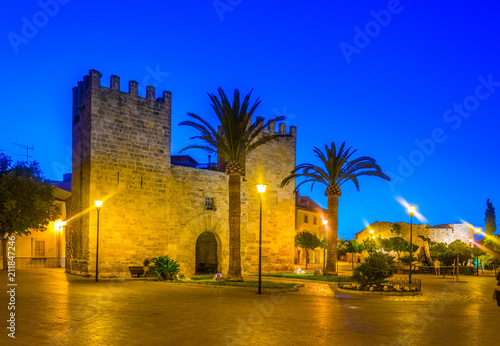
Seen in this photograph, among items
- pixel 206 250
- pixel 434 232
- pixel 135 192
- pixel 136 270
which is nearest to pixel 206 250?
pixel 206 250

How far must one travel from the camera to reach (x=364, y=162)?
24438 millimetres

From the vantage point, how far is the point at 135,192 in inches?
966

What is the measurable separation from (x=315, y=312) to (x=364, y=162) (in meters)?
14.4

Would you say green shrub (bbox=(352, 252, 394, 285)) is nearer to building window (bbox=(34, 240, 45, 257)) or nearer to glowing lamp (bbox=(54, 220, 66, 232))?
glowing lamp (bbox=(54, 220, 66, 232))

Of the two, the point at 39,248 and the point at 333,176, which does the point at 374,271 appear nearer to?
the point at 333,176

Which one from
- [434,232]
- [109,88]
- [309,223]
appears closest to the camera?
[109,88]

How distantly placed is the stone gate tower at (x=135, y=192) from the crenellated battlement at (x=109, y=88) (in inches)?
1.9

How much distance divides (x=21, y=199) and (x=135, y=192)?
8.64 meters

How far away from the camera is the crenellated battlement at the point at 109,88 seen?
2345cm

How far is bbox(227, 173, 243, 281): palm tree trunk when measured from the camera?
2025 centimetres

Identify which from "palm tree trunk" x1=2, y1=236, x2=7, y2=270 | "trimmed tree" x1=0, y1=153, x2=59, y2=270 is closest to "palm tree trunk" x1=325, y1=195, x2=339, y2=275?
"trimmed tree" x1=0, y1=153, x2=59, y2=270

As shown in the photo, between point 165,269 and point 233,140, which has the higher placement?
point 233,140

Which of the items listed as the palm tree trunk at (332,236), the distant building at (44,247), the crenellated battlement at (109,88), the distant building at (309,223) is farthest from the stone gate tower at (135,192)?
the distant building at (309,223)

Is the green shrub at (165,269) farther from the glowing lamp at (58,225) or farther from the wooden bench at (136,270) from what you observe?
the glowing lamp at (58,225)
